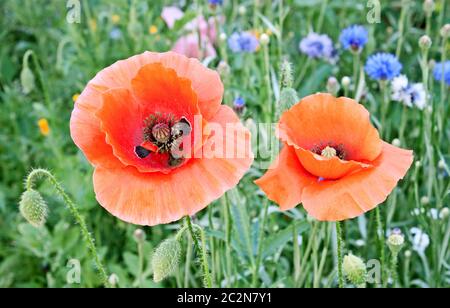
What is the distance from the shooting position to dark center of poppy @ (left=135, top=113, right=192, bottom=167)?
120 cm

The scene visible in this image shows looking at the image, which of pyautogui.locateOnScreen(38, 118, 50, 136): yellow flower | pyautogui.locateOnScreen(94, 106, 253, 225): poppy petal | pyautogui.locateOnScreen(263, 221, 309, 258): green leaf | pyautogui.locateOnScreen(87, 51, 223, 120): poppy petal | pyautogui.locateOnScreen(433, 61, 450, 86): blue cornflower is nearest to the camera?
pyautogui.locateOnScreen(94, 106, 253, 225): poppy petal

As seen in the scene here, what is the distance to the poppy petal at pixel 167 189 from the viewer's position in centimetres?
108

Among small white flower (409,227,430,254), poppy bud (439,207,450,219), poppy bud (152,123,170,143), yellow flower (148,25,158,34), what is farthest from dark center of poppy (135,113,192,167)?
yellow flower (148,25,158,34)

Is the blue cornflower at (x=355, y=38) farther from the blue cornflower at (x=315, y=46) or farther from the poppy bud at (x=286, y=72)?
the poppy bud at (x=286, y=72)

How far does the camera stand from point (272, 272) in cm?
174

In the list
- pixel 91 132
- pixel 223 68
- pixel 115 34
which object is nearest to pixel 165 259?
pixel 91 132

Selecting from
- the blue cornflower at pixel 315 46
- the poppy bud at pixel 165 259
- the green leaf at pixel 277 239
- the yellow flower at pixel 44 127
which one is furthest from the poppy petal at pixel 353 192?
the yellow flower at pixel 44 127

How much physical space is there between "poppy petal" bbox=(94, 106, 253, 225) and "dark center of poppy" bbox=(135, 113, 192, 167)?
0.09 meters

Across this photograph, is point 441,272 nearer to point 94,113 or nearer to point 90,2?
point 94,113

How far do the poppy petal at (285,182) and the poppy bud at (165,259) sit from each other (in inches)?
6.5

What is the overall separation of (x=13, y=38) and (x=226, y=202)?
71.3 inches

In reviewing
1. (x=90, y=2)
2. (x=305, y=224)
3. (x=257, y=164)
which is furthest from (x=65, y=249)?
(x=90, y=2)

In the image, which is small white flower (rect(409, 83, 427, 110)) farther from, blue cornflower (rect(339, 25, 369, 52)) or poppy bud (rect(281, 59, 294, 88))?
poppy bud (rect(281, 59, 294, 88))

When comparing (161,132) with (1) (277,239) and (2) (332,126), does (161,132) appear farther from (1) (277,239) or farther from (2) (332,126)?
(1) (277,239)
